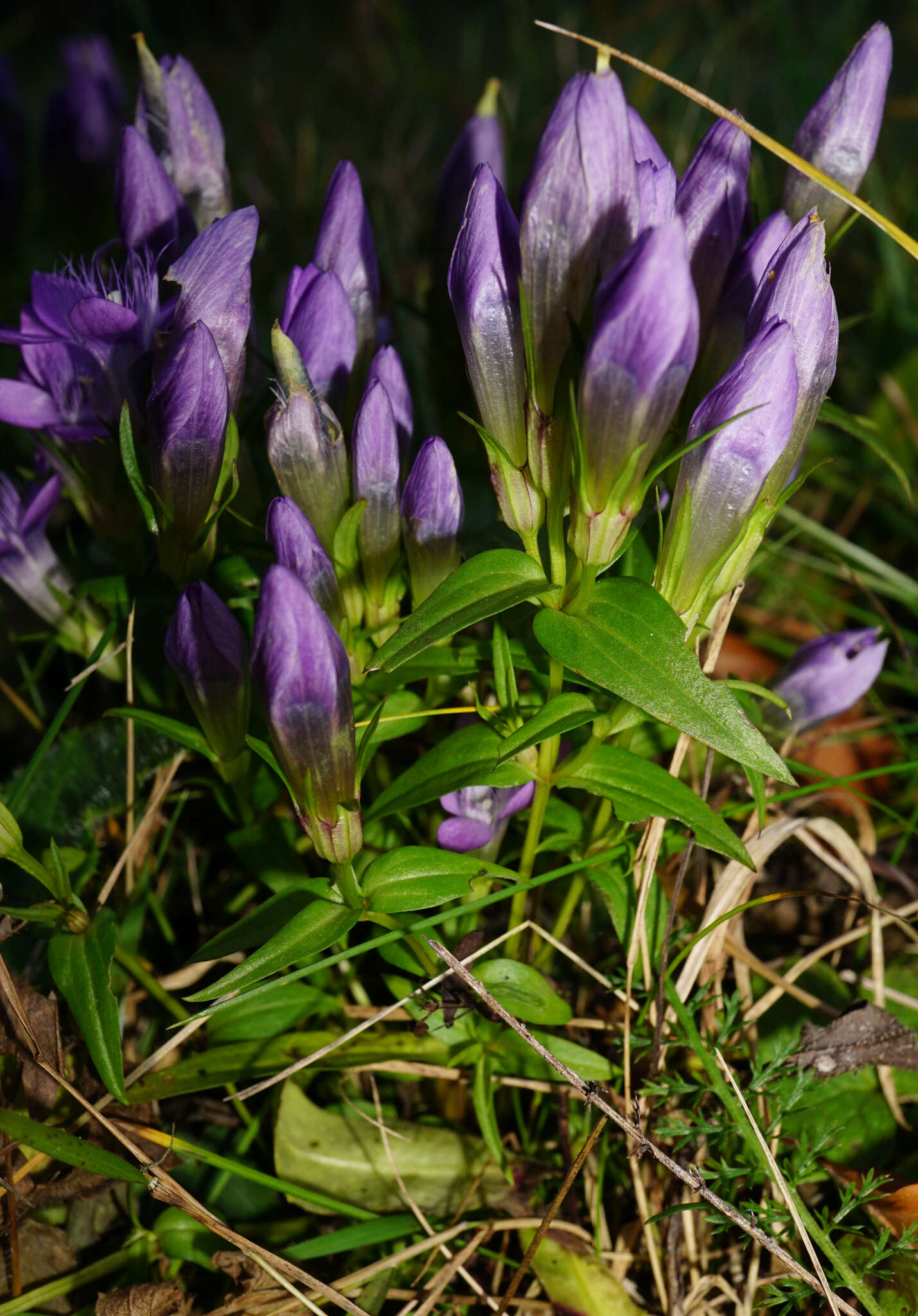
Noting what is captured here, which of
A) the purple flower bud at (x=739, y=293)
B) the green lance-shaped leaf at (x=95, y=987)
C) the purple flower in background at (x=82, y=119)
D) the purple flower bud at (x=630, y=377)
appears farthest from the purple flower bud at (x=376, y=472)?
the purple flower in background at (x=82, y=119)

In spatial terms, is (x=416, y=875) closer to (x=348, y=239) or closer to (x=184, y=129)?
(x=348, y=239)

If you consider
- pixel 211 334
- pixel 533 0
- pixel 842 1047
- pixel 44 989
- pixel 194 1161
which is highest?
pixel 533 0

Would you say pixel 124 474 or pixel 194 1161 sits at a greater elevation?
pixel 124 474

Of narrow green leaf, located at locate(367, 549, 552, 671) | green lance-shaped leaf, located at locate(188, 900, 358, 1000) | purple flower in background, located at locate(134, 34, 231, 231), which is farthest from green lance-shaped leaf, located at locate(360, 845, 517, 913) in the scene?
purple flower in background, located at locate(134, 34, 231, 231)

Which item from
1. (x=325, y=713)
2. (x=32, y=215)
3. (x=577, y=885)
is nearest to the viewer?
(x=325, y=713)

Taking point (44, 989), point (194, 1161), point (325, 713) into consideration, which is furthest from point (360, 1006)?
point (325, 713)

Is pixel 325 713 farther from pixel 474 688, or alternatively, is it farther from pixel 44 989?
pixel 44 989

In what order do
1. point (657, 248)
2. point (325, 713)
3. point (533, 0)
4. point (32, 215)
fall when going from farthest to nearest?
point (533, 0) < point (32, 215) < point (325, 713) < point (657, 248)
